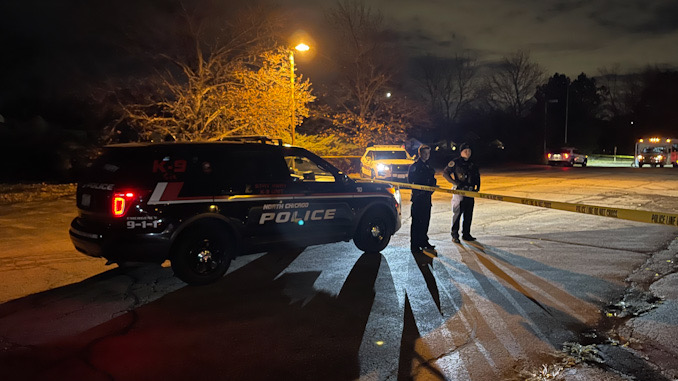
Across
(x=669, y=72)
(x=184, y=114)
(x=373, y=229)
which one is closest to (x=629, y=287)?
(x=373, y=229)

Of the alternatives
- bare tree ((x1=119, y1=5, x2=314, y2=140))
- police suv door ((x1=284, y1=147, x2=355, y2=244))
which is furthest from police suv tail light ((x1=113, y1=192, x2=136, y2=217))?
bare tree ((x1=119, y1=5, x2=314, y2=140))

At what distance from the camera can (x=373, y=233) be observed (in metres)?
7.38

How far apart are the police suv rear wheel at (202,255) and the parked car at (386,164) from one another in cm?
1298

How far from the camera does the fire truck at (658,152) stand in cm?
3547

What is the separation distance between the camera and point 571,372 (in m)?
3.54

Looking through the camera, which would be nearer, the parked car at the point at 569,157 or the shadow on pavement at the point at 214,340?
the shadow on pavement at the point at 214,340

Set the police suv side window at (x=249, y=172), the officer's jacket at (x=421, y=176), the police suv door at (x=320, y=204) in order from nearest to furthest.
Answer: the police suv side window at (x=249, y=172) < the police suv door at (x=320, y=204) < the officer's jacket at (x=421, y=176)

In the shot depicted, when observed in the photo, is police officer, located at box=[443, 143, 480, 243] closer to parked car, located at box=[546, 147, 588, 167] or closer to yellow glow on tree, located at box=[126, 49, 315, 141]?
yellow glow on tree, located at box=[126, 49, 315, 141]

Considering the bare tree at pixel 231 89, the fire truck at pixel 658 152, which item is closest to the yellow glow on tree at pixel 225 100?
the bare tree at pixel 231 89

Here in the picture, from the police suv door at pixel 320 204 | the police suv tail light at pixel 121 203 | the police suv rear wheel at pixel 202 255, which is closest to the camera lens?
the police suv tail light at pixel 121 203

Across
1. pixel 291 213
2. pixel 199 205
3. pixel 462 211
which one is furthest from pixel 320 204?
pixel 462 211

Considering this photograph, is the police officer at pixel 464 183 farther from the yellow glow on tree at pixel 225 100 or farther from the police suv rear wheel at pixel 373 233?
the yellow glow on tree at pixel 225 100

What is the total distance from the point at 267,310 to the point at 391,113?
103 feet

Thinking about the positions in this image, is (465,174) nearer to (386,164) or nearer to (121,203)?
(121,203)
